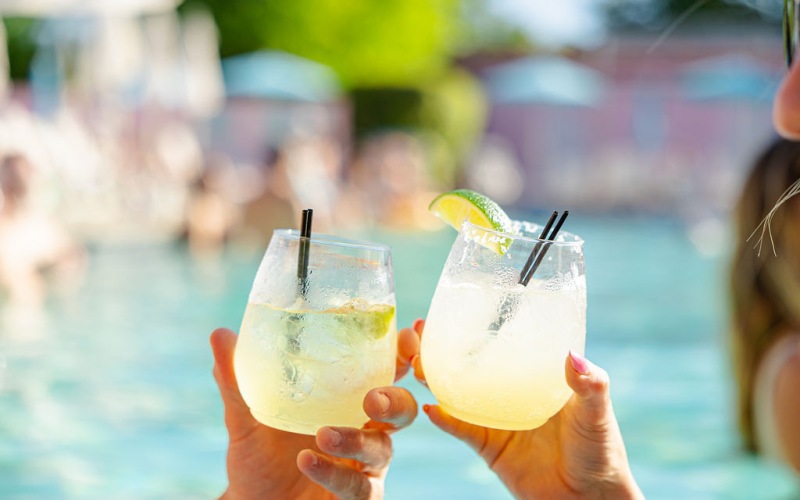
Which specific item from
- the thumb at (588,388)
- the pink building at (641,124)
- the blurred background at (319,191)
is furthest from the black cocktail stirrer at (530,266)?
the pink building at (641,124)

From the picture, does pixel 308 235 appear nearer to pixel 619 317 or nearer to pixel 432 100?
pixel 619 317

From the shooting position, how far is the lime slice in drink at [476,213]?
1.67m

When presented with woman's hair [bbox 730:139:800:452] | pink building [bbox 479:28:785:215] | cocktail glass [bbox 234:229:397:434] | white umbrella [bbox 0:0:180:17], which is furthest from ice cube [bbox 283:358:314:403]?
pink building [bbox 479:28:785:215]

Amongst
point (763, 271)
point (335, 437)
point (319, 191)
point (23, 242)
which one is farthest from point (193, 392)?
point (319, 191)

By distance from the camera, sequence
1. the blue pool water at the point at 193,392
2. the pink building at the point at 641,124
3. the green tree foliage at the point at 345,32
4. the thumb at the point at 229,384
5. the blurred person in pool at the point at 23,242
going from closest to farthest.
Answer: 1. the thumb at the point at 229,384
2. the blue pool water at the point at 193,392
3. the blurred person in pool at the point at 23,242
4. the pink building at the point at 641,124
5. the green tree foliage at the point at 345,32

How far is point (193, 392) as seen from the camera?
257 inches

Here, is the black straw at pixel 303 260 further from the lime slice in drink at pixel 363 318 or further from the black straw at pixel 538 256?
the black straw at pixel 538 256

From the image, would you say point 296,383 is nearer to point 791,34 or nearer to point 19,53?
point 791,34

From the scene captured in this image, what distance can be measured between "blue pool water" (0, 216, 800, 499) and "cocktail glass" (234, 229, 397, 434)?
82.4 inches

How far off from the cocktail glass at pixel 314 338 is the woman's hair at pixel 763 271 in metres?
1.60

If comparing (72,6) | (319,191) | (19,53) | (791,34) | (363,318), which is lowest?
(319,191)

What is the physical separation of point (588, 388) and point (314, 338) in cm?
46

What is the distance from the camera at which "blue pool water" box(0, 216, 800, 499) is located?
5039 millimetres

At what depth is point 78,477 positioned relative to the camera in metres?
5.06
